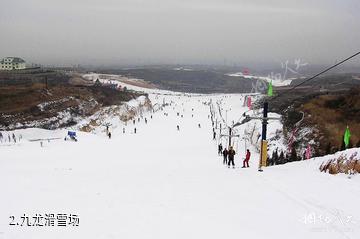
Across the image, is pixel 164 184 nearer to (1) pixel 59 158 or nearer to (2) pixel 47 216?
(2) pixel 47 216

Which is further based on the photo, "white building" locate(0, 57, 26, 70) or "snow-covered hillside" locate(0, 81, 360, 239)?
"white building" locate(0, 57, 26, 70)

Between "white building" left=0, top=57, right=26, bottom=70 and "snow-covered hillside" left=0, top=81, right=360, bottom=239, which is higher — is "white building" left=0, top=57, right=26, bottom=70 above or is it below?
above

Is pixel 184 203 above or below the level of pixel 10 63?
below

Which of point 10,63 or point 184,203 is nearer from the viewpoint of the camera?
point 184,203

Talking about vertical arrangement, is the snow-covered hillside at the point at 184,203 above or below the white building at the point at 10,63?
below

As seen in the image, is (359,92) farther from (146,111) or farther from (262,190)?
(146,111)

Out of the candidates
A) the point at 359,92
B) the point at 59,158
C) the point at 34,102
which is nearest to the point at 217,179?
the point at 59,158

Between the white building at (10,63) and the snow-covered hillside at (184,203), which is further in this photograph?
the white building at (10,63)

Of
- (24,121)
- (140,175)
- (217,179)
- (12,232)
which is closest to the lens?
(12,232)

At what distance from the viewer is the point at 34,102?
61594 mm

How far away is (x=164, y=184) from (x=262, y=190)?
3.85 meters

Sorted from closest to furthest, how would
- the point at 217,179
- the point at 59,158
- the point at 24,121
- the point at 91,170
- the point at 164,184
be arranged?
the point at 164,184 < the point at 217,179 < the point at 91,170 < the point at 59,158 < the point at 24,121

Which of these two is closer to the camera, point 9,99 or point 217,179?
point 217,179

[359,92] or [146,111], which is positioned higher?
[359,92]
